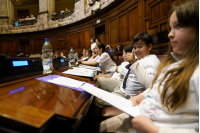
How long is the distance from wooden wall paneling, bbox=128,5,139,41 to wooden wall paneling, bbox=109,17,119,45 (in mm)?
635

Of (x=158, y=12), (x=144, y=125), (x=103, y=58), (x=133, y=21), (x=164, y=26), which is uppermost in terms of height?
(x=133, y=21)

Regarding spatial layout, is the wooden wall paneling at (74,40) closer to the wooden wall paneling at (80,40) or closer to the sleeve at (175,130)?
the wooden wall paneling at (80,40)

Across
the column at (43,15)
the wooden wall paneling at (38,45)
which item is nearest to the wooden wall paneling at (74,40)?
the column at (43,15)

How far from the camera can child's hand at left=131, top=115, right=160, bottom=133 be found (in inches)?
18.1

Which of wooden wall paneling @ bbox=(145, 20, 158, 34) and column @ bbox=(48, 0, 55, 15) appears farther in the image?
column @ bbox=(48, 0, 55, 15)

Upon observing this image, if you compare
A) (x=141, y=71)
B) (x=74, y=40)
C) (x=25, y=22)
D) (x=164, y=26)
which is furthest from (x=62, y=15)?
(x=141, y=71)

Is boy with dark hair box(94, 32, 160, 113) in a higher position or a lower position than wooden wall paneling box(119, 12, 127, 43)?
lower

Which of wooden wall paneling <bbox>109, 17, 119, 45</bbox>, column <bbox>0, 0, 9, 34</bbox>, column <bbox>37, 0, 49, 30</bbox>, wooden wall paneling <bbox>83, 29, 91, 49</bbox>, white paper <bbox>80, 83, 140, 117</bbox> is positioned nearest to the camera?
white paper <bbox>80, 83, 140, 117</bbox>

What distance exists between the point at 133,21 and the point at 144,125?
3.42 meters

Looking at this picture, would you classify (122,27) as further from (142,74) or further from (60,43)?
(60,43)

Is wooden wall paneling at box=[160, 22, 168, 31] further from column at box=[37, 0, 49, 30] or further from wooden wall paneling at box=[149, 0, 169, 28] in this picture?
column at box=[37, 0, 49, 30]

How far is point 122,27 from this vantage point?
3805 mm

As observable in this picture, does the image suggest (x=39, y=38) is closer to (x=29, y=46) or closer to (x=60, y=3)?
(x=29, y=46)

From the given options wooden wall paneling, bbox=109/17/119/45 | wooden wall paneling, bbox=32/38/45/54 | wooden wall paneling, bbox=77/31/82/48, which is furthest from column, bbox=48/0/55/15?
wooden wall paneling, bbox=109/17/119/45
